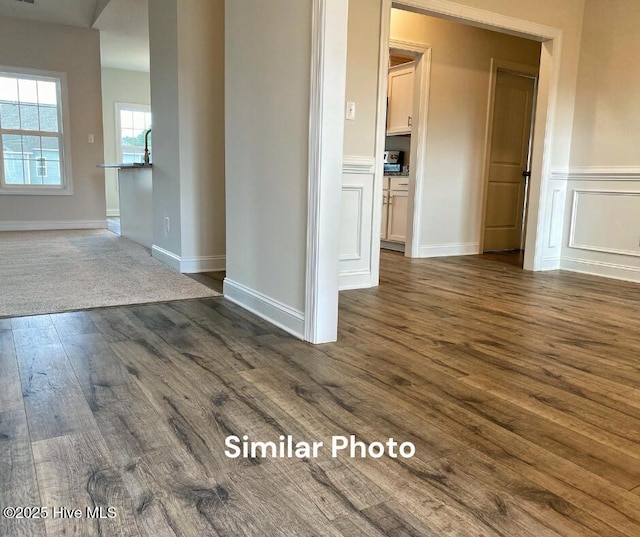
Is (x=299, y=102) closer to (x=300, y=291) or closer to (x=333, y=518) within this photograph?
(x=300, y=291)

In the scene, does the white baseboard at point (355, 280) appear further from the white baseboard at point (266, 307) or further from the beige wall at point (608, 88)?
the beige wall at point (608, 88)

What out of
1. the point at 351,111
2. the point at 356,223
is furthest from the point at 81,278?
the point at 351,111

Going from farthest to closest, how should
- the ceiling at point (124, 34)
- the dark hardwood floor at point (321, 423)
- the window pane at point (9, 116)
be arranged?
the window pane at point (9, 116) < the ceiling at point (124, 34) < the dark hardwood floor at point (321, 423)

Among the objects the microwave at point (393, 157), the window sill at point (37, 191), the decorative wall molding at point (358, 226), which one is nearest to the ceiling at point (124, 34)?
the window sill at point (37, 191)

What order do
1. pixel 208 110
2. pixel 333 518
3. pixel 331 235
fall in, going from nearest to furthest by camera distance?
1. pixel 333 518
2. pixel 331 235
3. pixel 208 110

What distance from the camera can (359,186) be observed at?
3.56 m

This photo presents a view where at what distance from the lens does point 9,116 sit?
6691 millimetres

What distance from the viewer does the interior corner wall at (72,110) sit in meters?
6.51

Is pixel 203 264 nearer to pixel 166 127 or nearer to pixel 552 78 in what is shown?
pixel 166 127

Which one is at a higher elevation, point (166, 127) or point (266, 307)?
point (166, 127)

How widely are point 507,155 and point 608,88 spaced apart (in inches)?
55.7

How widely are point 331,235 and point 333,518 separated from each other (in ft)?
4.47

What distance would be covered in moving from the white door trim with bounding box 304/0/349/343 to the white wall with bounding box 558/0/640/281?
124 inches

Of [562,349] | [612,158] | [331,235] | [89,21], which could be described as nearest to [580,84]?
[612,158]
